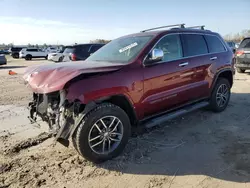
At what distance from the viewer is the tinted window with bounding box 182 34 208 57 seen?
4848 mm

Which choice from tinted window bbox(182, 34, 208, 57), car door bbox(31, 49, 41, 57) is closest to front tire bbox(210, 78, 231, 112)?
tinted window bbox(182, 34, 208, 57)

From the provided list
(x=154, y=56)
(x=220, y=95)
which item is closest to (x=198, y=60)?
(x=220, y=95)

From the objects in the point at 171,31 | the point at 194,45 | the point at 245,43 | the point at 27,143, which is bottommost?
the point at 27,143

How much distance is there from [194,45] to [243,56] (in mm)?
7576

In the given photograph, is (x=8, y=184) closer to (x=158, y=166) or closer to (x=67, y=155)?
(x=67, y=155)

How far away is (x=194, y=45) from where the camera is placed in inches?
199

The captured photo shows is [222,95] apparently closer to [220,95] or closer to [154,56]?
[220,95]

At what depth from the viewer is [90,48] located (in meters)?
14.4

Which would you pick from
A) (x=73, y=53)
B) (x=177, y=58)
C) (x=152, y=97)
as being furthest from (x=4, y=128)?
(x=73, y=53)

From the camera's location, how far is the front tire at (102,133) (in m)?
3.34

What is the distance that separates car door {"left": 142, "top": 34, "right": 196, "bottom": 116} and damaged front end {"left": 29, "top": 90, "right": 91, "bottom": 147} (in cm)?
114

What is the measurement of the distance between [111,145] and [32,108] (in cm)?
153

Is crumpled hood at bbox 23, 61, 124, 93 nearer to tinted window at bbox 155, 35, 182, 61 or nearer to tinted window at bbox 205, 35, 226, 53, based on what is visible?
tinted window at bbox 155, 35, 182, 61

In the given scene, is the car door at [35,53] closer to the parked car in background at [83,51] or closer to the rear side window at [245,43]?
the parked car in background at [83,51]
